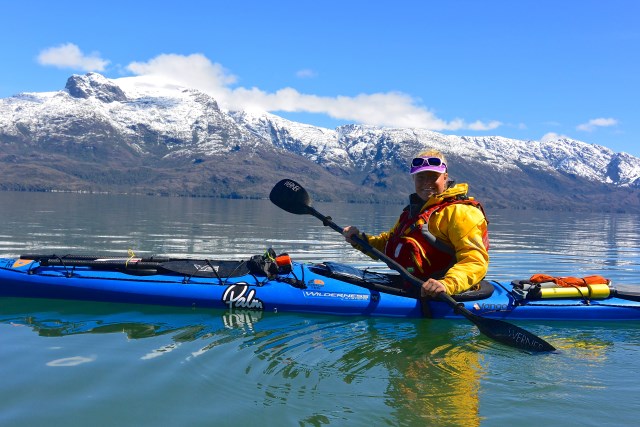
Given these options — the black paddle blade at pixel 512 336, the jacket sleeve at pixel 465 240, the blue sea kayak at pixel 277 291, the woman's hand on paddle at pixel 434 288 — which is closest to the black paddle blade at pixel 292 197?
the blue sea kayak at pixel 277 291

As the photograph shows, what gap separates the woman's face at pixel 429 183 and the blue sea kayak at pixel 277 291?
192 cm

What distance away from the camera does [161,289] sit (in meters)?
9.90

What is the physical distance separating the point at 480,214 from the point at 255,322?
12.8 ft

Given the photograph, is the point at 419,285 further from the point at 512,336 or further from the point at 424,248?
the point at 512,336

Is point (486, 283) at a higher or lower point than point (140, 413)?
higher

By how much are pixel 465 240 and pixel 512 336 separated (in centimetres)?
146

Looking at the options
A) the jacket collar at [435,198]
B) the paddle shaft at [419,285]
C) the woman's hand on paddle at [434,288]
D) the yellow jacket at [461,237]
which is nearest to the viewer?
the woman's hand on paddle at [434,288]

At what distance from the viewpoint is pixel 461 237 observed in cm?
805

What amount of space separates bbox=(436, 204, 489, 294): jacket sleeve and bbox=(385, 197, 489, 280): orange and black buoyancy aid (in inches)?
6.5

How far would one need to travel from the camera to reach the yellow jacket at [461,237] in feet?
25.2

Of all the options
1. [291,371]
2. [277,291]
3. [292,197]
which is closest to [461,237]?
[291,371]

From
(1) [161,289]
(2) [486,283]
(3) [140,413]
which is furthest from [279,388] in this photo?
(2) [486,283]

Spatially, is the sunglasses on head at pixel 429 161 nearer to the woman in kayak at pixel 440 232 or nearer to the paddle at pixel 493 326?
the woman in kayak at pixel 440 232

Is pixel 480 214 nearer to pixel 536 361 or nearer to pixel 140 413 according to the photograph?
pixel 536 361
